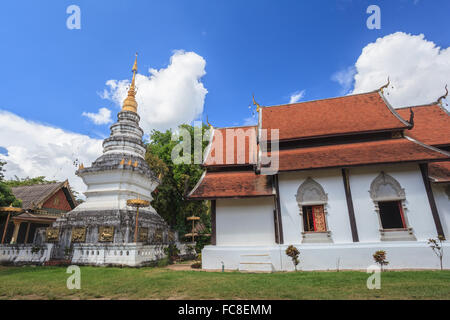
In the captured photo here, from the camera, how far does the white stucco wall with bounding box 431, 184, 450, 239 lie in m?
8.28

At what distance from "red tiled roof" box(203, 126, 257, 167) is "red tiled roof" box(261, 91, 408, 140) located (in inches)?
51.9

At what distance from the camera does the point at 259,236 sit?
9.38m

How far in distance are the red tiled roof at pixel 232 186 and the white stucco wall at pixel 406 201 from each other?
338cm

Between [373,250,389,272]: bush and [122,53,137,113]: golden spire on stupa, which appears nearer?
[373,250,389,272]: bush

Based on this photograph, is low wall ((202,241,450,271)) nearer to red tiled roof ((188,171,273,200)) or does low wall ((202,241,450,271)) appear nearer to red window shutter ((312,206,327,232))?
red window shutter ((312,206,327,232))

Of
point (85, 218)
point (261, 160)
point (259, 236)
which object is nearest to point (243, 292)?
point (259, 236)

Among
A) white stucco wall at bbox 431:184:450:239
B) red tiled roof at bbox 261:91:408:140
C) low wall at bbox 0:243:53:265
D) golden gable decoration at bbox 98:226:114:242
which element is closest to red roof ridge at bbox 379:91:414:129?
red tiled roof at bbox 261:91:408:140

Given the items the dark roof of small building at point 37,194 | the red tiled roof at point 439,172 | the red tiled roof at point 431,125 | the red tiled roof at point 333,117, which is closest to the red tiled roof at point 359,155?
the red tiled roof at point 333,117

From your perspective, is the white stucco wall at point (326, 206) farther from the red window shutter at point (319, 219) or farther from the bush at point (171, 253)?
the bush at point (171, 253)

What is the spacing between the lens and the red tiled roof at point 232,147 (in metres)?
11.4

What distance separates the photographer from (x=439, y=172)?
9.02 m

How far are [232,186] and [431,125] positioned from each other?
1017 cm

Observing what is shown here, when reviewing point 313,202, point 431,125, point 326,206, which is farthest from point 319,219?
point 431,125
